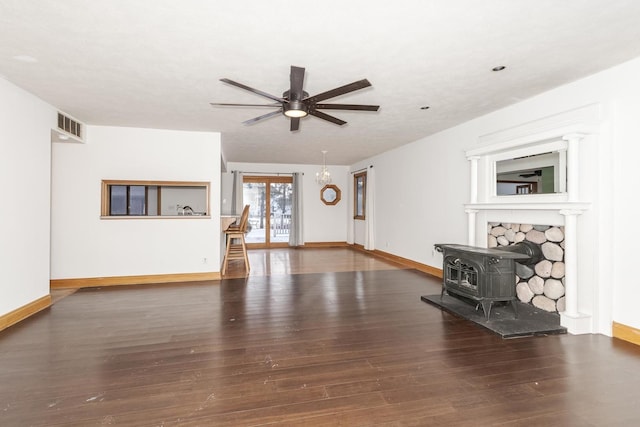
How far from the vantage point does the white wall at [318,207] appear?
9.24 metres

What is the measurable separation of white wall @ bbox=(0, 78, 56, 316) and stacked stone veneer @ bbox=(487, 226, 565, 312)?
5531mm

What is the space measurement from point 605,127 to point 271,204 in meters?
7.68

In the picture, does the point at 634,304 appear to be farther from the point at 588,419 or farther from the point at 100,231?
the point at 100,231

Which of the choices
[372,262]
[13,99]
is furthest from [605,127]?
[13,99]

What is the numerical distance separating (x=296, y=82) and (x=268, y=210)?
23.1 ft

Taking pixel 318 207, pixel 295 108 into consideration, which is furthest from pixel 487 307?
pixel 318 207

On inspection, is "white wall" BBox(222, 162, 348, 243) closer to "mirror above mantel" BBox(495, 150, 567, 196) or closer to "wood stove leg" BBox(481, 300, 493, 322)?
"mirror above mantel" BBox(495, 150, 567, 196)

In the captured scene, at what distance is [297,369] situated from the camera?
7.56ft

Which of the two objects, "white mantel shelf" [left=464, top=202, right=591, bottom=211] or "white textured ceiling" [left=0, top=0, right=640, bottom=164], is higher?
"white textured ceiling" [left=0, top=0, right=640, bottom=164]

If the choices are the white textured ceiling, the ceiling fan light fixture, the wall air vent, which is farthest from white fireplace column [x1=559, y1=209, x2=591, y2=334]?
the wall air vent

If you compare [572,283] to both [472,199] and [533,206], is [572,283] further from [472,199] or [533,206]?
[472,199]

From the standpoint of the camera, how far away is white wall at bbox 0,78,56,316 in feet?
10.4

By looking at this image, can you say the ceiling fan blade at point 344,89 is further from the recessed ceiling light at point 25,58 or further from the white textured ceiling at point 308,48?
the recessed ceiling light at point 25,58

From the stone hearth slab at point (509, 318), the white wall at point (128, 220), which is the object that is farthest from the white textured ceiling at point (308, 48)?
the stone hearth slab at point (509, 318)
